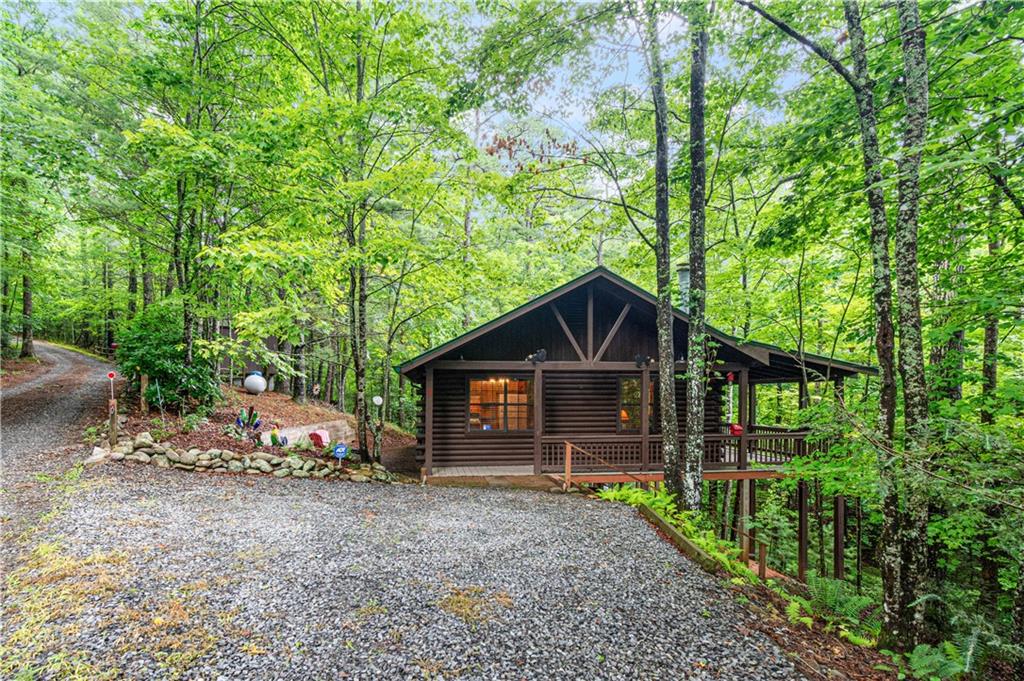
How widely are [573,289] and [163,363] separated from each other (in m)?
9.65

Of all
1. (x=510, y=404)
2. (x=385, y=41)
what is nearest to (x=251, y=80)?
(x=385, y=41)

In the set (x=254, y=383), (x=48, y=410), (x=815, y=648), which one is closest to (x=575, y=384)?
(x=815, y=648)

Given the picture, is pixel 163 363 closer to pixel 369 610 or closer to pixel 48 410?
pixel 48 410

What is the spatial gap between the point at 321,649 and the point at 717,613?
3647mm

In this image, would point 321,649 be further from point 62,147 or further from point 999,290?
point 62,147

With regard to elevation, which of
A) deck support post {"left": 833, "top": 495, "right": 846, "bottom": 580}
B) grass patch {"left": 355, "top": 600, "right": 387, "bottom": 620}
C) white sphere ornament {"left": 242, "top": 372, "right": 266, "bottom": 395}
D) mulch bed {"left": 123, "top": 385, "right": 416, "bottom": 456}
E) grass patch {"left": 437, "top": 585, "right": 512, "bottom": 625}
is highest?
white sphere ornament {"left": 242, "top": 372, "right": 266, "bottom": 395}

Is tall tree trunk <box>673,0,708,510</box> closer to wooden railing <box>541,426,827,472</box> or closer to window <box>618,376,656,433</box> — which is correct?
wooden railing <box>541,426,827,472</box>

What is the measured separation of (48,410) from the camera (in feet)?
34.8

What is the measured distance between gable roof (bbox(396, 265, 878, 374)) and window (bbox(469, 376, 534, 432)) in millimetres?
2130

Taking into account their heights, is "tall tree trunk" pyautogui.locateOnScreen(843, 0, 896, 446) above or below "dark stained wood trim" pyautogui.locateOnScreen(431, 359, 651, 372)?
above

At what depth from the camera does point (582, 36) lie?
6.71m

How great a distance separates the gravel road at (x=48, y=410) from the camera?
8.20 m

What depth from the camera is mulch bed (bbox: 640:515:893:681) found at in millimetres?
3536

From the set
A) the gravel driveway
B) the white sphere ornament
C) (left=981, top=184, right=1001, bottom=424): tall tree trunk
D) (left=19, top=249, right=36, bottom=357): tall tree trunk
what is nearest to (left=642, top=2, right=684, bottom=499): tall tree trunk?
the gravel driveway
